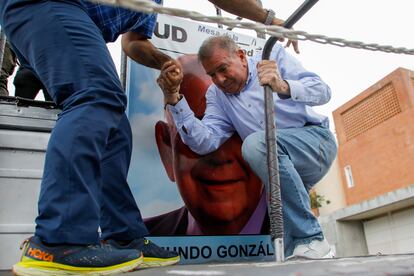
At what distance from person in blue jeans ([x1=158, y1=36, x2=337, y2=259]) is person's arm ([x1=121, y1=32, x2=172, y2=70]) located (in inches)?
3.1

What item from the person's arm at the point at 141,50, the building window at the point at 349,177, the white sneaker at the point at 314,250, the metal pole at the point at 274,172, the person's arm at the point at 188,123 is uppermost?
the building window at the point at 349,177

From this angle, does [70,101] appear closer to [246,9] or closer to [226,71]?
[246,9]

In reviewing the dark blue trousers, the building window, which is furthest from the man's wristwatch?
the building window

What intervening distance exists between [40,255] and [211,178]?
1.34 metres

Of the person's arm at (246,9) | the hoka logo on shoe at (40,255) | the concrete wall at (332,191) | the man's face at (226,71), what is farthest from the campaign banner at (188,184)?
the concrete wall at (332,191)

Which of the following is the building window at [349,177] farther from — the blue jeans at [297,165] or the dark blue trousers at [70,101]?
the dark blue trousers at [70,101]

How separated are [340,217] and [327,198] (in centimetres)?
1399

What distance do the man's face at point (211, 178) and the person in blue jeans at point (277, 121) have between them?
2.3 inches

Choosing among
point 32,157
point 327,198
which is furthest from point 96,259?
point 327,198

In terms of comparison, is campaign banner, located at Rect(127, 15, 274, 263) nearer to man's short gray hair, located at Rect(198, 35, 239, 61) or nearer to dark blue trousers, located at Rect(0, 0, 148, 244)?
man's short gray hair, located at Rect(198, 35, 239, 61)

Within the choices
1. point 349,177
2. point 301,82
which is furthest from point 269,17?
point 349,177

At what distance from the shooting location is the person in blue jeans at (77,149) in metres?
0.88

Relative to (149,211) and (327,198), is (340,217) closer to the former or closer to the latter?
(149,211)

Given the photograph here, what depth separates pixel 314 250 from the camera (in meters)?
1.55
